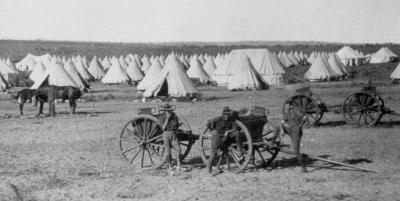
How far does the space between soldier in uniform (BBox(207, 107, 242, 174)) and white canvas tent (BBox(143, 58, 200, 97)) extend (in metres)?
18.0

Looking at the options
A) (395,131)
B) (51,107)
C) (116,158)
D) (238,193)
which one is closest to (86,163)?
(116,158)

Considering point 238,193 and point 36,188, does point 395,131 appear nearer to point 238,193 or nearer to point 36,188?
point 238,193

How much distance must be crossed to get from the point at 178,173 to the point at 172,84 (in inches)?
728

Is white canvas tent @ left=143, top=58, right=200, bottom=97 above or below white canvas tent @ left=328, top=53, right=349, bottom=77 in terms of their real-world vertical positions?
below

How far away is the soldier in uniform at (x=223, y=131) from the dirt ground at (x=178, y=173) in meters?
0.51

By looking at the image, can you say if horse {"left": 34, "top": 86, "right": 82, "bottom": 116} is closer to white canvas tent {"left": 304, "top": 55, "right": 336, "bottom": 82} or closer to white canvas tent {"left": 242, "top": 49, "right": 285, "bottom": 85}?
white canvas tent {"left": 242, "top": 49, "right": 285, "bottom": 85}

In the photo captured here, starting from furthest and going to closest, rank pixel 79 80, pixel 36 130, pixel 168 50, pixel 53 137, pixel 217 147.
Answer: pixel 168 50 < pixel 79 80 < pixel 36 130 < pixel 53 137 < pixel 217 147

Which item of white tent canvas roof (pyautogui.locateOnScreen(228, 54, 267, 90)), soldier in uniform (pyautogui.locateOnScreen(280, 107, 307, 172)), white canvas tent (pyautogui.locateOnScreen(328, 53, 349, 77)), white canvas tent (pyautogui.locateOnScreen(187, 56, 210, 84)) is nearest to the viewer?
soldier in uniform (pyautogui.locateOnScreen(280, 107, 307, 172))

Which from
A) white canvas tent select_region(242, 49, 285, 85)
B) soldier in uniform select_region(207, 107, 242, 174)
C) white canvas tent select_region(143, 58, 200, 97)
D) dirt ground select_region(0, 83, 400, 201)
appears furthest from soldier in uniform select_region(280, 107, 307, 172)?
white canvas tent select_region(242, 49, 285, 85)

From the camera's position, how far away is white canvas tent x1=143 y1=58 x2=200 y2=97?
28375mm

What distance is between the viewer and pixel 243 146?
1041cm

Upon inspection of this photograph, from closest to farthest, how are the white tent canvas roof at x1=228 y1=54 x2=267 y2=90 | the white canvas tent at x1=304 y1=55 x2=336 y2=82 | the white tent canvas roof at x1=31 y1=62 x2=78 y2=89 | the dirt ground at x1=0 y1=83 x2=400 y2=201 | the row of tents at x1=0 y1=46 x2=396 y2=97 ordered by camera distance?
the dirt ground at x1=0 y1=83 x2=400 y2=201
the row of tents at x1=0 y1=46 x2=396 y2=97
the white tent canvas roof at x1=31 y1=62 x2=78 y2=89
the white tent canvas roof at x1=228 y1=54 x2=267 y2=90
the white canvas tent at x1=304 y1=55 x2=336 y2=82

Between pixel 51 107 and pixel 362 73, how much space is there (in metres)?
36.1

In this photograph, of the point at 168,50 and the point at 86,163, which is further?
the point at 168,50
